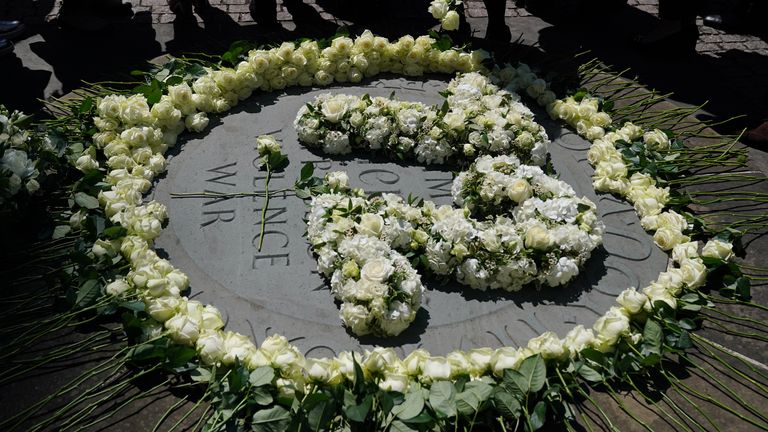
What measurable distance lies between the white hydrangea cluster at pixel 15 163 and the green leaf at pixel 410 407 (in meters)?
2.83

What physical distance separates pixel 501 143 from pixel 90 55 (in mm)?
4225

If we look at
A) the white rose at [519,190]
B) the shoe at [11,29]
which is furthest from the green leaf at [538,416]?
the shoe at [11,29]

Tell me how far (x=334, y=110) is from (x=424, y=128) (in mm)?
676

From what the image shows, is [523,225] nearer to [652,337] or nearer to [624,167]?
[652,337]

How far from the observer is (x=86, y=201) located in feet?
14.3

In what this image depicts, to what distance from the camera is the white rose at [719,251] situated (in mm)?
4141

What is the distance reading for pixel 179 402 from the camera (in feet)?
10.8

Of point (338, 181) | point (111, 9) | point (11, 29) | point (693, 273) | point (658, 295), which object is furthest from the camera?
point (111, 9)

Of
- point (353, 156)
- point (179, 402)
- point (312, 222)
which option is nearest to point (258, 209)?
point (312, 222)

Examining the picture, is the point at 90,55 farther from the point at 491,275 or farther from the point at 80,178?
the point at 491,275

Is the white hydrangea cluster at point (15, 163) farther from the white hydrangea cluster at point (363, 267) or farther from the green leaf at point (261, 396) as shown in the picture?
the green leaf at point (261, 396)

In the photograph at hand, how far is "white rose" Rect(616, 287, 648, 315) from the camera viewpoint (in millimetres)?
3707

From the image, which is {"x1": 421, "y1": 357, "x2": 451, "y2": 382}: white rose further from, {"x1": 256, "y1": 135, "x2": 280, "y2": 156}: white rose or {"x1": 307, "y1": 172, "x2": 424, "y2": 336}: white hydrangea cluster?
{"x1": 256, "y1": 135, "x2": 280, "y2": 156}: white rose

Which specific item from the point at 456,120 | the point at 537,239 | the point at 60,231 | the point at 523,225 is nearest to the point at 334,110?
the point at 456,120
